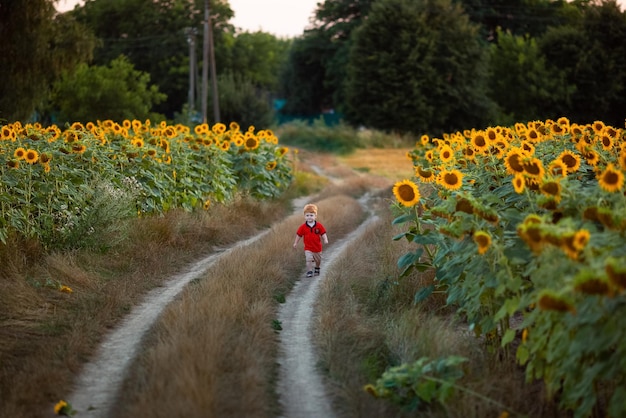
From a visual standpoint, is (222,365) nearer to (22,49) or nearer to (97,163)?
(97,163)

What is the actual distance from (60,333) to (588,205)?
15.3ft

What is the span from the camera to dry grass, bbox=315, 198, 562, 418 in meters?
5.56

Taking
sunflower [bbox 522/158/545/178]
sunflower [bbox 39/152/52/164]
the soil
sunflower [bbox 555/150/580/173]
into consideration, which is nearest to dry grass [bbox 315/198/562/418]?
the soil

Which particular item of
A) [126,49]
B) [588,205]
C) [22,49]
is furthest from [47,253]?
[126,49]

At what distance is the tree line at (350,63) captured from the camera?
23781 millimetres

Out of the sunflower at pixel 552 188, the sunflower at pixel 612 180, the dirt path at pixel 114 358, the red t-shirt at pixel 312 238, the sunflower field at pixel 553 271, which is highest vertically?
the sunflower at pixel 612 180

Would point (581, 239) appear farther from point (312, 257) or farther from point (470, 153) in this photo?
point (312, 257)

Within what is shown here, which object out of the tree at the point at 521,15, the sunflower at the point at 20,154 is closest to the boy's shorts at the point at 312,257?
the sunflower at the point at 20,154

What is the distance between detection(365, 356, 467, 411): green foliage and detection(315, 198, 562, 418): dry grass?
0.22 feet

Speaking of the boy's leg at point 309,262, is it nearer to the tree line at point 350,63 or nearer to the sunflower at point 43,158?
the sunflower at point 43,158

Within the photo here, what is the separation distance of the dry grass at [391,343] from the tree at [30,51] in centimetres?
1565

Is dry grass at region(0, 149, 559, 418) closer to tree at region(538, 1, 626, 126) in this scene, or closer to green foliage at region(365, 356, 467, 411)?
green foliage at region(365, 356, 467, 411)

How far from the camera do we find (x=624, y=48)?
4628 cm

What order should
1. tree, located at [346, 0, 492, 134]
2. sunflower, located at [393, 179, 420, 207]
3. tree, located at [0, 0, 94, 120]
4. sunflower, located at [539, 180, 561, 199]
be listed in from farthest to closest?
tree, located at [346, 0, 492, 134] < tree, located at [0, 0, 94, 120] < sunflower, located at [393, 179, 420, 207] < sunflower, located at [539, 180, 561, 199]
